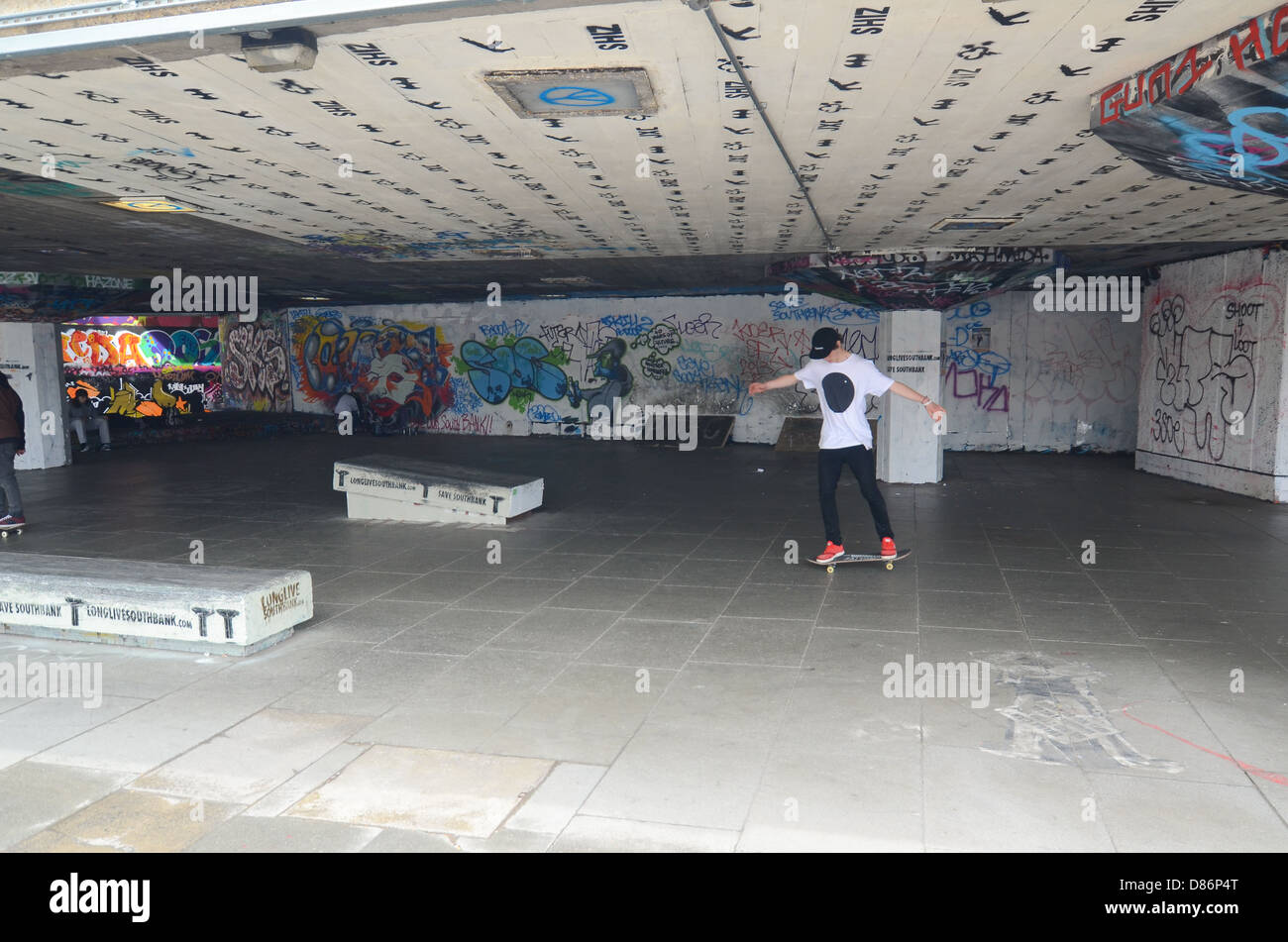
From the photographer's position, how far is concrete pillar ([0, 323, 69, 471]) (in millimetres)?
16203

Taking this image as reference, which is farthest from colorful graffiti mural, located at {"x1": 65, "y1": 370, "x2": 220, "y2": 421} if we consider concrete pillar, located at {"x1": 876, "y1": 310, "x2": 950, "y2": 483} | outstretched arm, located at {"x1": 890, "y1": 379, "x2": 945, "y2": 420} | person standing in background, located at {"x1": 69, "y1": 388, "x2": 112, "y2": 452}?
outstretched arm, located at {"x1": 890, "y1": 379, "x2": 945, "y2": 420}

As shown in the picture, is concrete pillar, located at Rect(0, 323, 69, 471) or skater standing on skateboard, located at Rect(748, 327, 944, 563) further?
concrete pillar, located at Rect(0, 323, 69, 471)

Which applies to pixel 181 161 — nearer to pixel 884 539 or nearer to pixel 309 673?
pixel 309 673

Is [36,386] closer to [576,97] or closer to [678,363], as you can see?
[678,363]

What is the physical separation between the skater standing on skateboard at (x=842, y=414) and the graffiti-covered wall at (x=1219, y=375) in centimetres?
711

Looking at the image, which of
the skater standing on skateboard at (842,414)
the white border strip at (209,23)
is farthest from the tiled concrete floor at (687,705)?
the white border strip at (209,23)

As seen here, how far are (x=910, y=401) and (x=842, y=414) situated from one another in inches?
242

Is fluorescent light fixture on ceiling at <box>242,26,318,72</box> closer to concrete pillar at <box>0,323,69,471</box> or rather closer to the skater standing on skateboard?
the skater standing on skateboard

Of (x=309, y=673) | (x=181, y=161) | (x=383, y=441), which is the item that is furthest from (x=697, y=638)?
(x=383, y=441)

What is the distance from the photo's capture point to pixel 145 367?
28.3 m

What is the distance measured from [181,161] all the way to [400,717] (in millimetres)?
4753

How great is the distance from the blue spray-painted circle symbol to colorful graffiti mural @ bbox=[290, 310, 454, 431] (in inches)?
726

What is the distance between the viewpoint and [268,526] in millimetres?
10461
